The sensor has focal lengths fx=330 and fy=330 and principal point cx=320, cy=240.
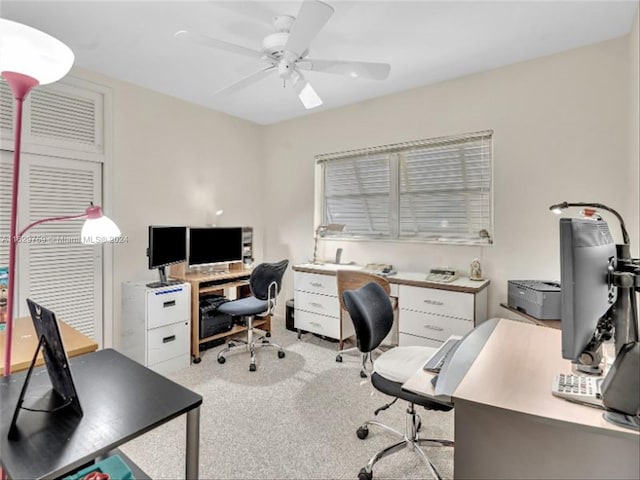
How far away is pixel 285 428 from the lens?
2.17 m

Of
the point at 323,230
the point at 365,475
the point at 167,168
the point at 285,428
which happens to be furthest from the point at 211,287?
the point at 365,475

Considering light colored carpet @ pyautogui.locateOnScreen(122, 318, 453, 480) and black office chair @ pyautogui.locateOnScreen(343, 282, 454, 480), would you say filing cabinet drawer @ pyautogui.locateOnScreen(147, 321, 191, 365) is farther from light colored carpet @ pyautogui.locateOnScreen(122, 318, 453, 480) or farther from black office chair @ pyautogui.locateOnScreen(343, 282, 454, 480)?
black office chair @ pyautogui.locateOnScreen(343, 282, 454, 480)

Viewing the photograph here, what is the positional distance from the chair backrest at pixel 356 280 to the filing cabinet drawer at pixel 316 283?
0.31 m

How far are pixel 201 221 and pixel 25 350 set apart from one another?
8.21 ft

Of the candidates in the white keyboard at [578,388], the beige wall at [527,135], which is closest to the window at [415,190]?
the beige wall at [527,135]

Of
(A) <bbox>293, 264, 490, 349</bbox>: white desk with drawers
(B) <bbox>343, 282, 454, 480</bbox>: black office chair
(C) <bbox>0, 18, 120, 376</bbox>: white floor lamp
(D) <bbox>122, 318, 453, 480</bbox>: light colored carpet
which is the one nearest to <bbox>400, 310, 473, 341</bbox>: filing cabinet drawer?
(A) <bbox>293, 264, 490, 349</bbox>: white desk with drawers

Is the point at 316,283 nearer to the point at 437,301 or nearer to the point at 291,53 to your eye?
the point at 437,301

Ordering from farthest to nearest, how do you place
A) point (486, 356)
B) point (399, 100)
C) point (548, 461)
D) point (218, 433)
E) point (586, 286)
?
point (399, 100) < point (218, 433) < point (486, 356) < point (548, 461) < point (586, 286)

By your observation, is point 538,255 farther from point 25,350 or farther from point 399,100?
point 25,350

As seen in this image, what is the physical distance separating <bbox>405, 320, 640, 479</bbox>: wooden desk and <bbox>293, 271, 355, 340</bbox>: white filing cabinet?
226 cm

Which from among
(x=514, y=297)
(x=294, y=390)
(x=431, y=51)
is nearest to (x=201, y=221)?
(x=294, y=390)

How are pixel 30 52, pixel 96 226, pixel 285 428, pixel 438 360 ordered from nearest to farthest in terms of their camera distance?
pixel 30 52 < pixel 96 226 < pixel 438 360 < pixel 285 428

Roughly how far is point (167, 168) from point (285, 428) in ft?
9.36

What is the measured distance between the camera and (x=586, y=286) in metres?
0.93
